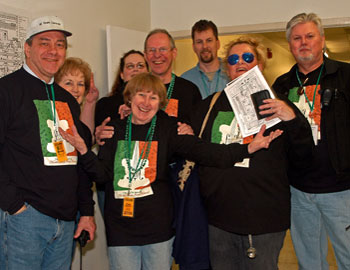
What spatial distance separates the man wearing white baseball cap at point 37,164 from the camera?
1.99 metres

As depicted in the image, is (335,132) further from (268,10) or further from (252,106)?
(268,10)

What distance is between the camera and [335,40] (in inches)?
396

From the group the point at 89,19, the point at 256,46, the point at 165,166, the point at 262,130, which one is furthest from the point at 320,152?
the point at 89,19

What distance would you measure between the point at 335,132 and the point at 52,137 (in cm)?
173

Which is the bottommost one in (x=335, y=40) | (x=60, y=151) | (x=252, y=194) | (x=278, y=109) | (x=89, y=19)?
(x=252, y=194)

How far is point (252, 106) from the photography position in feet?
7.38

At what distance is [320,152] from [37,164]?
174 cm

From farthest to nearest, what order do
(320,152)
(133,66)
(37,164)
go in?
(133,66) < (320,152) < (37,164)

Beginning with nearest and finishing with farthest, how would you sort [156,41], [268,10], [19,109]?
[19,109]
[156,41]
[268,10]

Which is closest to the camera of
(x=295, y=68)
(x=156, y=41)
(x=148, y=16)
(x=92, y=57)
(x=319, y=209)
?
(x=319, y=209)

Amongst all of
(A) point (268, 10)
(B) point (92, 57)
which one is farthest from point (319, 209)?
(A) point (268, 10)

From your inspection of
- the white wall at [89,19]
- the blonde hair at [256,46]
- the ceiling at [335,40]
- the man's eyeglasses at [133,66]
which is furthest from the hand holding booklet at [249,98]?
the ceiling at [335,40]

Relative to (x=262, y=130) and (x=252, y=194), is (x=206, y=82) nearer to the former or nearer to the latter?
(x=262, y=130)

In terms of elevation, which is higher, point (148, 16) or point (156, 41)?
point (148, 16)
